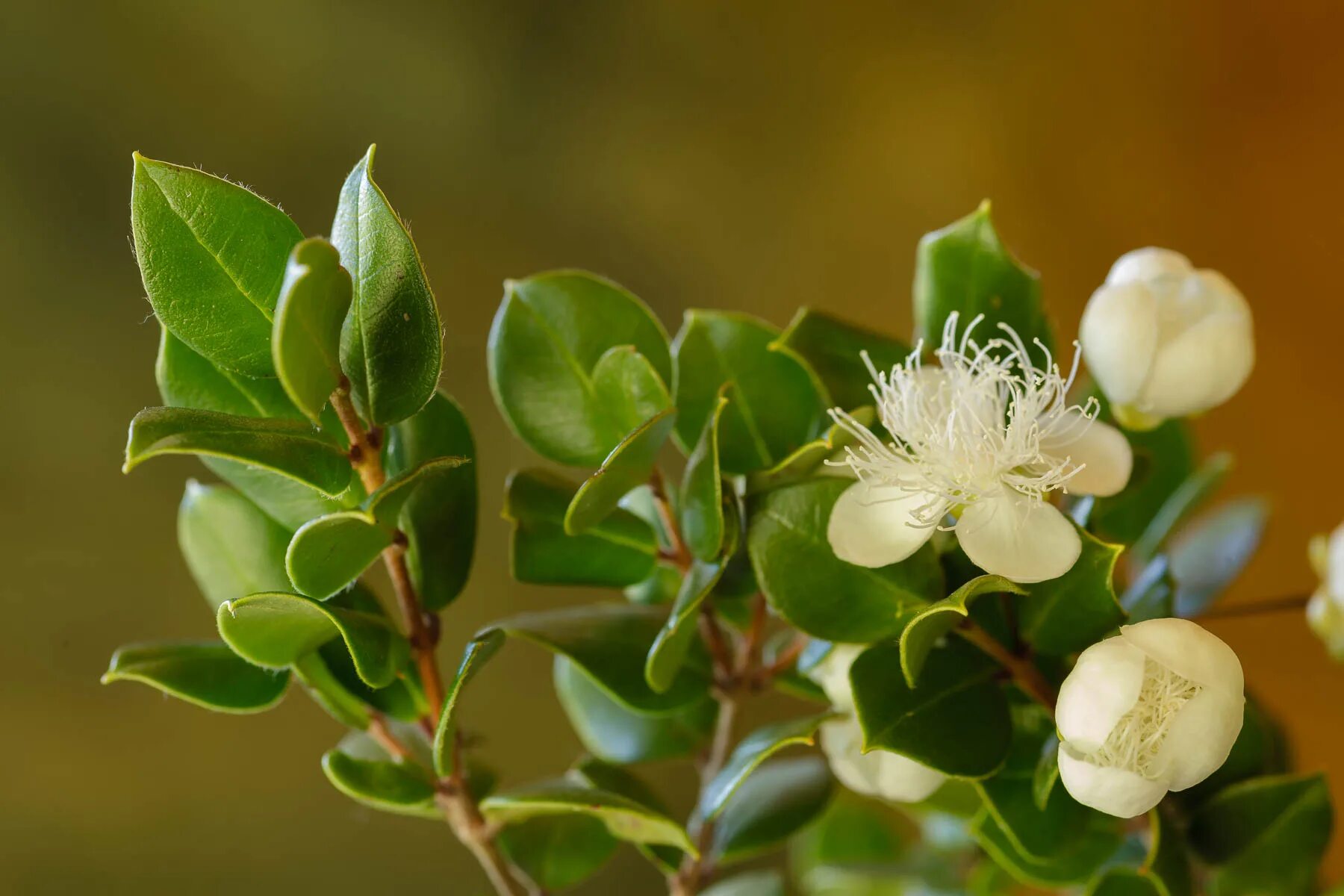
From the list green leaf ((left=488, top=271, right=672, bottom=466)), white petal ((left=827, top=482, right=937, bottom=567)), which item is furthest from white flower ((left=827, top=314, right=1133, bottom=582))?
green leaf ((left=488, top=271, right=672, bottom=466))

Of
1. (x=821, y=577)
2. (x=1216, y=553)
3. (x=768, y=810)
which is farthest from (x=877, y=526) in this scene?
(x=1216, y=553)

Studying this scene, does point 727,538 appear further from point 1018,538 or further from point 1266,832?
point 1266,832

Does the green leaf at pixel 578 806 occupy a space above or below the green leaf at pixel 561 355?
below

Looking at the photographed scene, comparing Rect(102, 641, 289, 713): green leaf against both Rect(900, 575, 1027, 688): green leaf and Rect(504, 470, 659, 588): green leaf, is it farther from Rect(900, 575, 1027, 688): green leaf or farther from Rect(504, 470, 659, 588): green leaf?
Rect(900, 575, 1027, 688): green leaf

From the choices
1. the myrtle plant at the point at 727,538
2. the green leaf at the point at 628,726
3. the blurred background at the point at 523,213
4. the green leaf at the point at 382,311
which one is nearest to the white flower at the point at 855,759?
the myrtle plant at the point at 727,538

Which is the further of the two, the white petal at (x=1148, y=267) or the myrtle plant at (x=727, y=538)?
the white petal at (x=1148, y=267)

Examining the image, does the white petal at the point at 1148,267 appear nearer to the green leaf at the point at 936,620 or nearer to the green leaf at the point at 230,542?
the green leaf at the point at 936,620

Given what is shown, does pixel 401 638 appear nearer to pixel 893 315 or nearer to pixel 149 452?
pixel 149 452
